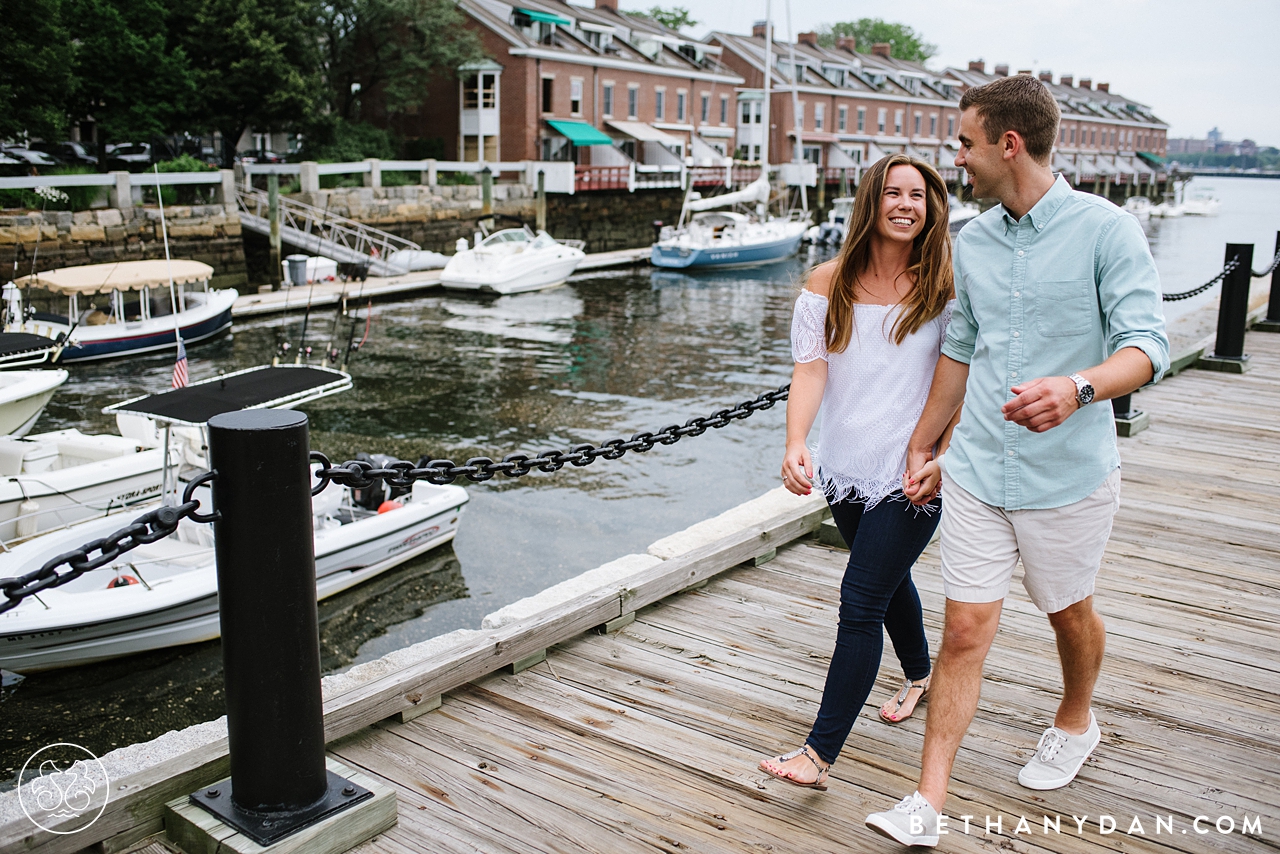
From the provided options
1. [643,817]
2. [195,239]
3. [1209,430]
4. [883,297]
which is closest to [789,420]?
[883,297]

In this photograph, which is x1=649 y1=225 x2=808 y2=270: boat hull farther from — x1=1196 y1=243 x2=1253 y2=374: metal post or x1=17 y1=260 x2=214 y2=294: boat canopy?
x1=1196 y1=243 x2=1253 y2=374: metal post

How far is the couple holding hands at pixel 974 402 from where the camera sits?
2.58 m

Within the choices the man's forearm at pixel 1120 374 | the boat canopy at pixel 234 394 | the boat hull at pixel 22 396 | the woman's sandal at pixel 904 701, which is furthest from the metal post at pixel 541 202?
the man's forearm at pixel 1120 374

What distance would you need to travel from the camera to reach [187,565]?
8961 mm

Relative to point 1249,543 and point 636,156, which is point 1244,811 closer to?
point 1249,543

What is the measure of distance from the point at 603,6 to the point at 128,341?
132 feet

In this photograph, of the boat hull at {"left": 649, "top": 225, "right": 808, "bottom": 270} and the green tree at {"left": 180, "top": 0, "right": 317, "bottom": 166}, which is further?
the boat hull at {"left": 649, "top": 225, "right": 808, "bottom": 270}

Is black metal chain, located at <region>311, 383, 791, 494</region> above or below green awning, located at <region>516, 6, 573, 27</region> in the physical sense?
below

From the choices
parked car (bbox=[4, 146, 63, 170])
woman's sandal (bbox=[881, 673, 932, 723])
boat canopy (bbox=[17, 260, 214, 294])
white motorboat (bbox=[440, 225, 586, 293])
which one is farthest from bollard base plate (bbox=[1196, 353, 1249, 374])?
parked car (bbox=[4, 146, 63, 170])

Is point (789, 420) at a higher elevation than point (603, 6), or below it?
below

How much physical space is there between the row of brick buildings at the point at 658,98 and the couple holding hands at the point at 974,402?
41.3 meters

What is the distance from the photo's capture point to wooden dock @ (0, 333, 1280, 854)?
2.80 meters

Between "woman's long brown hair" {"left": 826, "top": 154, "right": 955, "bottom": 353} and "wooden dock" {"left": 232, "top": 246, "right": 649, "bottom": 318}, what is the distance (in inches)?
780

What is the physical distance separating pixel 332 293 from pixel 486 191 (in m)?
11.7
